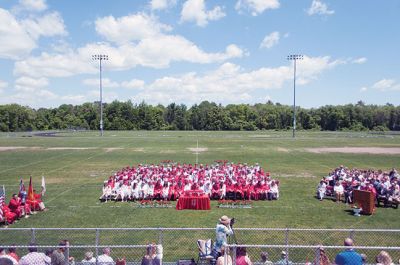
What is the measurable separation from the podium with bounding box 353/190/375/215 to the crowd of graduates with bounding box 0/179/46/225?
51.0ft

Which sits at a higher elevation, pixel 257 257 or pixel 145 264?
pixel 145 264

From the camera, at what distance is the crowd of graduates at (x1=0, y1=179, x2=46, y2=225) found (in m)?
16.5

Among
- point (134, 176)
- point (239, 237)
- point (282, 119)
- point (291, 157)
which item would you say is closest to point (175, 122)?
point (282, 119)

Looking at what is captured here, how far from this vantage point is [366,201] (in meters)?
18.5

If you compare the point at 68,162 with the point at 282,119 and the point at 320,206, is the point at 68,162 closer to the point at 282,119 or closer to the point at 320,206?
the point at 320,206

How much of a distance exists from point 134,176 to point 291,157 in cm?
2330

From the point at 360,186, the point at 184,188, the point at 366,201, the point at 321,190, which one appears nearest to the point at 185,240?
the point at 184,188

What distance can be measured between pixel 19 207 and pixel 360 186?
1693 cm

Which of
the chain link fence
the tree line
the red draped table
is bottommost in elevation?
the chain link fence

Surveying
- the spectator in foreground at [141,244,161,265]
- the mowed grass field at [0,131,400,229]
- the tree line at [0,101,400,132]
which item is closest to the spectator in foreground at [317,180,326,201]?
the mowed grass field at [0,131,400,229]

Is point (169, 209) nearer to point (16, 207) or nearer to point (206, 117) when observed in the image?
point (16, 207)

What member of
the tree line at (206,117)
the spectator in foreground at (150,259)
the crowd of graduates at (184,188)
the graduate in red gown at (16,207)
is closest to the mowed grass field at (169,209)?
the graduate in red gown at (16,207)

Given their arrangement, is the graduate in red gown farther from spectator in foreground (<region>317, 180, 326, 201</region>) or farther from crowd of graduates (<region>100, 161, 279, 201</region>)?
spectator in foreground (<region>317, 180, 326, 201</region>)

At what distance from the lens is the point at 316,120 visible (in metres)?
133
